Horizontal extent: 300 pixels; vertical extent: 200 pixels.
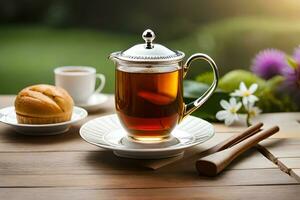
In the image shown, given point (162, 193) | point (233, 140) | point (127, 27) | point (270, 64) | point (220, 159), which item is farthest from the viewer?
point (127, 27)

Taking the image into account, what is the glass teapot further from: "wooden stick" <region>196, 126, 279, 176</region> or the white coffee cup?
the white coffee cup

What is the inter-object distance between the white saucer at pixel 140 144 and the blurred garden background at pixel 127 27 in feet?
8.54

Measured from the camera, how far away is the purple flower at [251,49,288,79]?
1681 mm

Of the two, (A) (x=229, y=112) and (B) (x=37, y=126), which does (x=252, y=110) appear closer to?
(A) (x=229, y=112)

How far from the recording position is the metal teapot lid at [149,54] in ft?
3.68

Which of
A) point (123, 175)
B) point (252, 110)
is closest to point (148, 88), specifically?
point (123, 175)

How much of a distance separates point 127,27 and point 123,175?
3032 mm

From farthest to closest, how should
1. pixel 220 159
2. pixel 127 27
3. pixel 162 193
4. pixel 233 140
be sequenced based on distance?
pixel 127 27 → pixel 233 140 → pixel 220 159 → pixel 162 193

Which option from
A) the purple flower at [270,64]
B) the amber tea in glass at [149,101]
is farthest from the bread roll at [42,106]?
the purple flower at [270,64]

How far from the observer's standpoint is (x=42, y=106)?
1.29 meters

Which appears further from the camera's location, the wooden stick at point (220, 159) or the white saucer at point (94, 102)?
the white saucer at point (94, 102)

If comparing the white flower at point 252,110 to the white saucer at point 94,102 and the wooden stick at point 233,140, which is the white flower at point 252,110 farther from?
the white saucer at point 94,102

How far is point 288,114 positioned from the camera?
1.52 meters

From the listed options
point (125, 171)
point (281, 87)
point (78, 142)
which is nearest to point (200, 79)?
point (281, 87)
